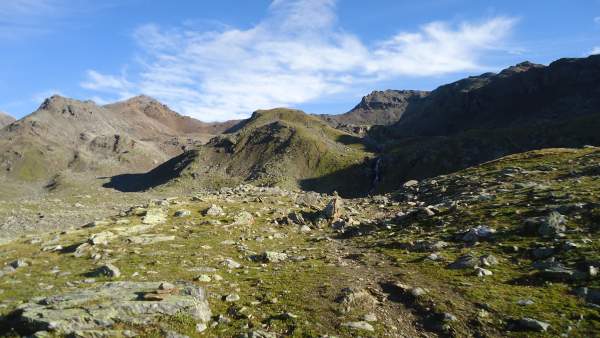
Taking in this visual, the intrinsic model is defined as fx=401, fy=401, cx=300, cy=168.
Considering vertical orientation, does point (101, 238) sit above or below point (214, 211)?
above

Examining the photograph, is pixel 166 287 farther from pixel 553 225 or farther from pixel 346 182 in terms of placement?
pixel 346 182

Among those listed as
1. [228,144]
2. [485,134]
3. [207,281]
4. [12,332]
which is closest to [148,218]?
[207,281]

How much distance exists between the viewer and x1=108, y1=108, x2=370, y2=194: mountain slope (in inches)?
5197

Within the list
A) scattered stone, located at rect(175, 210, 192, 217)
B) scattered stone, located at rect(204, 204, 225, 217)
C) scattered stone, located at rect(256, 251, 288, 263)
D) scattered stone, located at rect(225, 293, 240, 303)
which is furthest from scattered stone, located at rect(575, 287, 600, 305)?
scattered stone, located at rect(175, 210, 192, 217)

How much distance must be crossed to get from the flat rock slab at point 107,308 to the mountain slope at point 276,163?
10642 centimetres

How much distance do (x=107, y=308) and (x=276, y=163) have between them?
130829mm

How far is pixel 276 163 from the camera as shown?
477 feet

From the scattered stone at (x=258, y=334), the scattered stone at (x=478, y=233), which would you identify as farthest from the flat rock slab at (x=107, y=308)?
the scattered stone at (x=478, y=233)

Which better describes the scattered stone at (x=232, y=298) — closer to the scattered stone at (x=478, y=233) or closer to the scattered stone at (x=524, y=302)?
the scattered stone at (x=524, y=302)

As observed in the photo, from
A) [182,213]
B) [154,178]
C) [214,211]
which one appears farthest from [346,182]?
[154,178]

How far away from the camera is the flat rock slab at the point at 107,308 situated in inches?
546

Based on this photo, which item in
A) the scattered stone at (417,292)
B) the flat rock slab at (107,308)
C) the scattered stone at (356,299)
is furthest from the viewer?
the scattered stone at (417,292)

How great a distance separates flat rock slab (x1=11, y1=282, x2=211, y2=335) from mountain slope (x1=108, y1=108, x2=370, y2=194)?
349 ft

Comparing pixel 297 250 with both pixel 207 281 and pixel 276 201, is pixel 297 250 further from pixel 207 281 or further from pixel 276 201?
pixel 276 201
